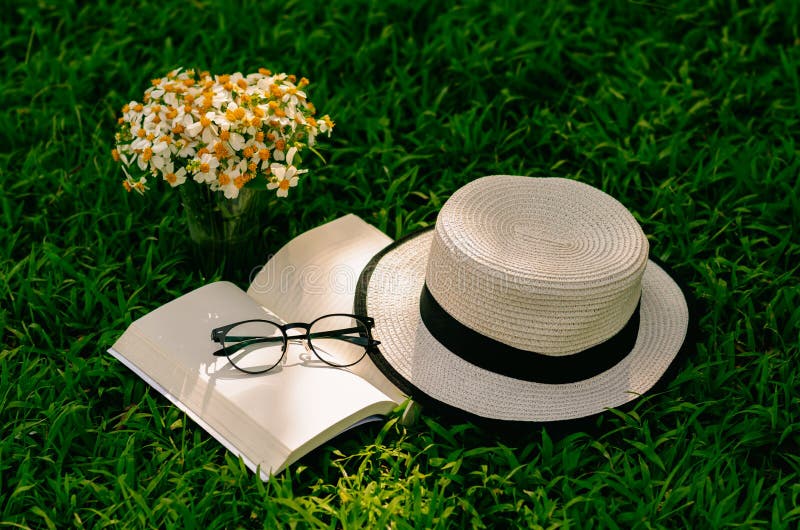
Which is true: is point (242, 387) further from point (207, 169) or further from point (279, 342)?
point (207, 169)

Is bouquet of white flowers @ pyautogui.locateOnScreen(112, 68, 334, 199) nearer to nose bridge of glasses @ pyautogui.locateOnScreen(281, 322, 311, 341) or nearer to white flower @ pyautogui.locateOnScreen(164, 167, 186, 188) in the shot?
white flower @ pyautogui.locateOnScreen(164, 167, 186, 188)

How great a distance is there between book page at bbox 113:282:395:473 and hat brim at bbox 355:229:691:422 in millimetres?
151

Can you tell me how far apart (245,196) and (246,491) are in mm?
998

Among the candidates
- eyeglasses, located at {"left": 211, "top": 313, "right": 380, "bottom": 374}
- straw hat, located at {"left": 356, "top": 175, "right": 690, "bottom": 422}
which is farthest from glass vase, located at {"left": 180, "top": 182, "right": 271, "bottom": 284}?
straw hat, located at {"left": 356, "top": 175, "right": 690, "bottom": 422}

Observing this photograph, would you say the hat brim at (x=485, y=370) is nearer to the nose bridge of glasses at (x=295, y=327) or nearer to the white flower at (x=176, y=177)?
the nose bridge of glasses at (x=295, y=327)

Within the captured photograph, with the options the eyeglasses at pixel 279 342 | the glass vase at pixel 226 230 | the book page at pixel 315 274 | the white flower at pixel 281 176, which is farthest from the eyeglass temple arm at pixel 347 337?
the glass vase at pixel 226 230

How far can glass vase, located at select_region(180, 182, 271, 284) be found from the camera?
287cm

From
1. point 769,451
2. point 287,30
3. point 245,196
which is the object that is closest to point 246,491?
point 245,196

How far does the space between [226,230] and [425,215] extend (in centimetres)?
82

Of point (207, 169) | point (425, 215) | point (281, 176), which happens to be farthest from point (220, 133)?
point (425, 215)

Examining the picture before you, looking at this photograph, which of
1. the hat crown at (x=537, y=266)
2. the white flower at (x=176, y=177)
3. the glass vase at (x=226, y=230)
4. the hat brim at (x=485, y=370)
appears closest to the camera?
the hat crown at (x=537, y=266)

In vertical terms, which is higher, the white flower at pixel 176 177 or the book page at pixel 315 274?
the white flower at pixel 176 177

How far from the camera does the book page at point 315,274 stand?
288cm

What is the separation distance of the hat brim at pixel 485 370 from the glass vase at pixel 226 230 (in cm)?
48
